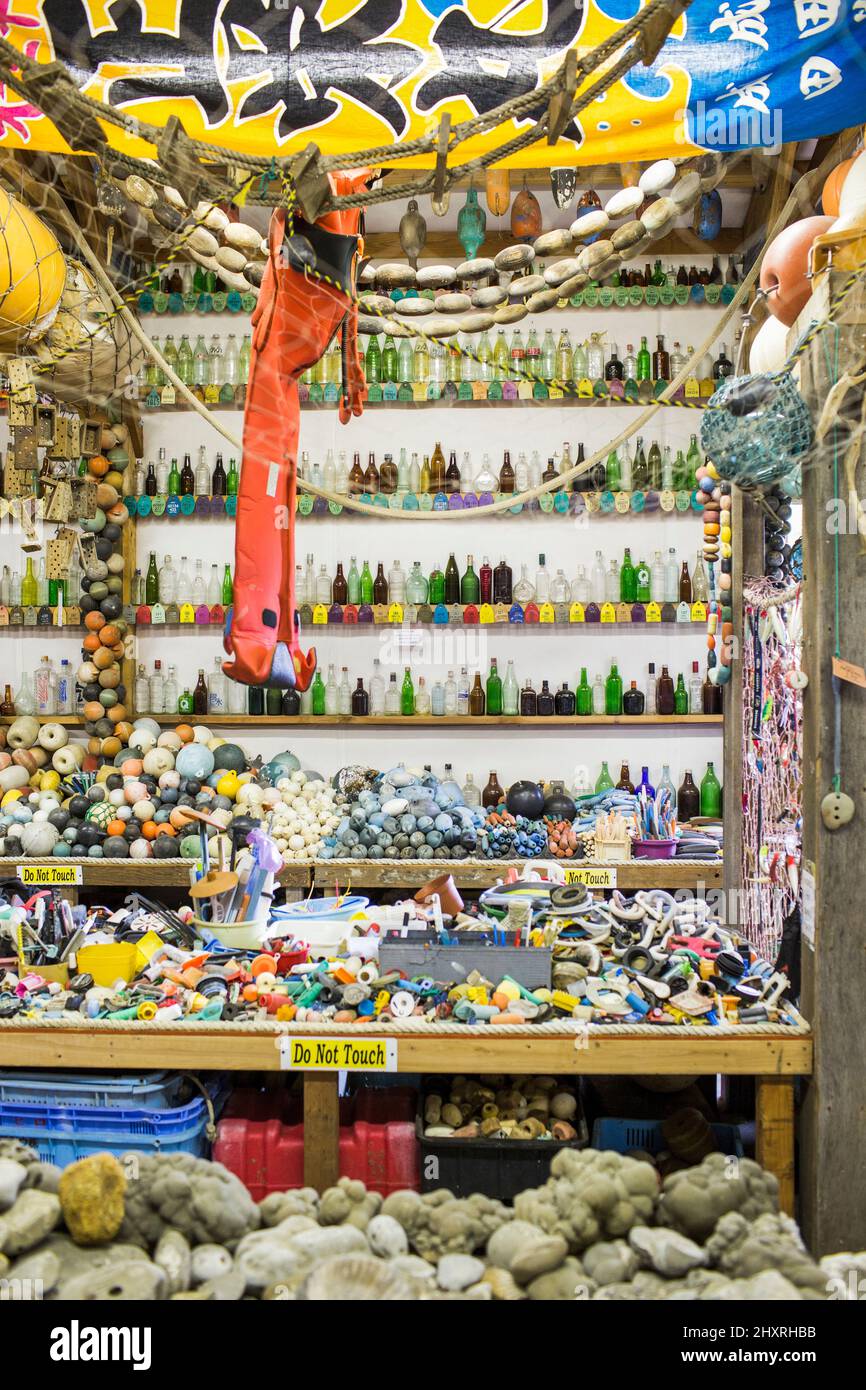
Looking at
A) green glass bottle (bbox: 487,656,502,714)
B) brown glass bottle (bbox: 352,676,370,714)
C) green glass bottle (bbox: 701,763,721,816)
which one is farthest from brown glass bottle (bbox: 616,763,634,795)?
brown glass bottle (bbox: 352,676,370,714)

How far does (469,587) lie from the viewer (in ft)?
16.1

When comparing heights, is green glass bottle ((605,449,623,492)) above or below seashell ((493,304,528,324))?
above

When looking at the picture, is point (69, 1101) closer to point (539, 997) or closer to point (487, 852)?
point (539, 997)

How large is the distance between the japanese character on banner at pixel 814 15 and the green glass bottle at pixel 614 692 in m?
3.12

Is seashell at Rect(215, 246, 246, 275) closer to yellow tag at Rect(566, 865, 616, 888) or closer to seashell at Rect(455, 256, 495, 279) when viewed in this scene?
seashell at Rect(455, 256, 495, 279)

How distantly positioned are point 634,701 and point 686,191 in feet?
9.87

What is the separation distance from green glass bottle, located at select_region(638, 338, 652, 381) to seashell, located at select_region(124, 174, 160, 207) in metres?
3.01

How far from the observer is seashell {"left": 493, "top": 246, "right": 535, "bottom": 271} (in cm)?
206

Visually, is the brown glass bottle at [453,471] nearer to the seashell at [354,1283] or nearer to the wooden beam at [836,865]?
the wooden beam at [836,865]

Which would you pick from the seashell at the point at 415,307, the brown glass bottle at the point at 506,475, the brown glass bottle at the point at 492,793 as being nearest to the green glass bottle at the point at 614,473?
the brown glass bottle at the point at 506,475

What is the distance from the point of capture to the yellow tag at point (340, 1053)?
7.70 feet

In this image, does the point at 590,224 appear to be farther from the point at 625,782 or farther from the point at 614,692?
the point at 625,782

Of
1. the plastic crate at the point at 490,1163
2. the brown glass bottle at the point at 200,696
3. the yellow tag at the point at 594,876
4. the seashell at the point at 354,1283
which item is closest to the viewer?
the seashell at the point at 354,1283
